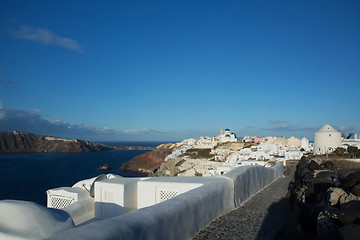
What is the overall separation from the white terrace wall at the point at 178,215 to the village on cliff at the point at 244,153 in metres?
17.3

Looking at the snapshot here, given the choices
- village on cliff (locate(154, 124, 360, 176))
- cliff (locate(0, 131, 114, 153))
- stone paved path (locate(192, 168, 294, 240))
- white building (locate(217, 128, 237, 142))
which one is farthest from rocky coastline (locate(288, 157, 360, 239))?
cliff (locate(0, 131, 114, 153))

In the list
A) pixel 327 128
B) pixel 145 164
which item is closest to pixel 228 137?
pixel 145 164

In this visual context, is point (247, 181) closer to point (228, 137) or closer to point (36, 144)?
point (228, 137)

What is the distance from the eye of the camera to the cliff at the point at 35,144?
124m

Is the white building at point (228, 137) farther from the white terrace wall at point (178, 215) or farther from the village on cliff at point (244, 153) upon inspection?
the white terrace wall at point (178, 215)

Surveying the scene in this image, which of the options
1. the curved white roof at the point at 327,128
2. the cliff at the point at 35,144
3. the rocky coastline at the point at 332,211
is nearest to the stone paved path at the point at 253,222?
the rocky coastline at the point at 332,211

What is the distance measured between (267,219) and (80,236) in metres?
4.47

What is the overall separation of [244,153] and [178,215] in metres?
43.6

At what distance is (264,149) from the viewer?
47875mm

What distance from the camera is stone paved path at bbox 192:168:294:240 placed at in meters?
4.52

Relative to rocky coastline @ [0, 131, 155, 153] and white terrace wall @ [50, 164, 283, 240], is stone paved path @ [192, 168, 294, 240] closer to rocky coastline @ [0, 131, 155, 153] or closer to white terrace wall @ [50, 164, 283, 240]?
white terrace wall @ [50, 164, 283, 240]

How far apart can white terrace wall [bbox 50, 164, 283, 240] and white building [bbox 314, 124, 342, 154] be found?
23.0 metres

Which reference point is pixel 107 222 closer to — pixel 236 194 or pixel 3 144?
pixel 236 194

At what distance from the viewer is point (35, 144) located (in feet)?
425
